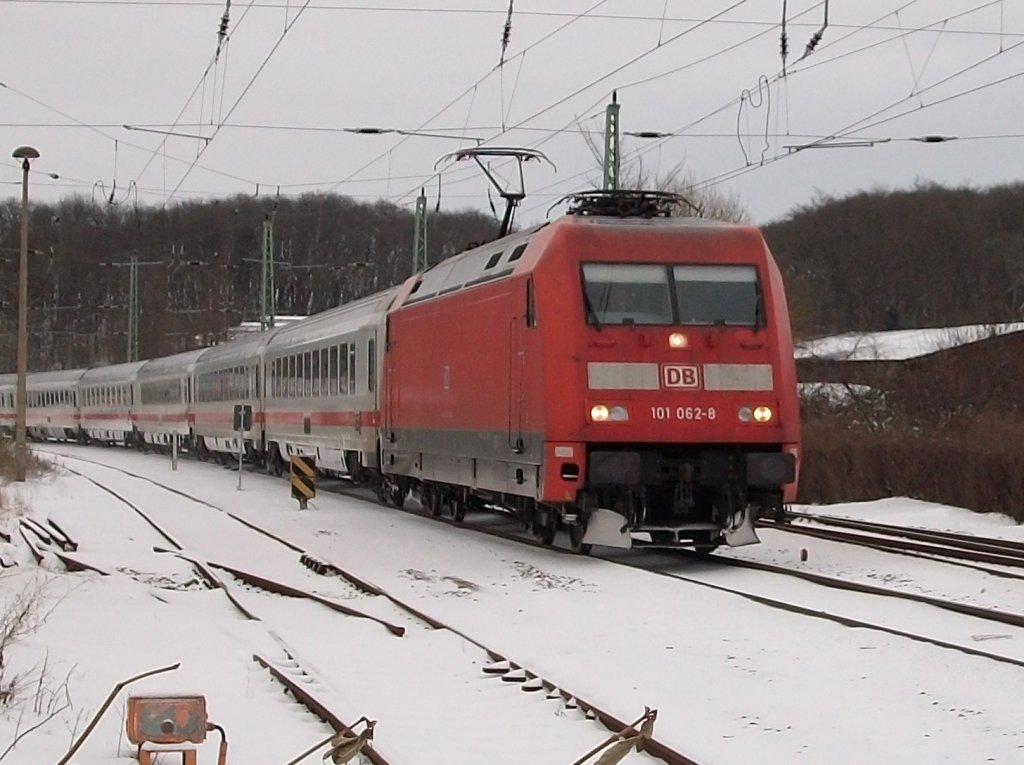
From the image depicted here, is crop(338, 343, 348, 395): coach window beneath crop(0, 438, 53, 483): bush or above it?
above

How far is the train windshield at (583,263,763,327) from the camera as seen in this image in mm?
14867

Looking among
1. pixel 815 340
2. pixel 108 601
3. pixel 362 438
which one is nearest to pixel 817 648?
pixel 108 601

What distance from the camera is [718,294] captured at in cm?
1509

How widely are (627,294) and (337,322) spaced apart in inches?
516

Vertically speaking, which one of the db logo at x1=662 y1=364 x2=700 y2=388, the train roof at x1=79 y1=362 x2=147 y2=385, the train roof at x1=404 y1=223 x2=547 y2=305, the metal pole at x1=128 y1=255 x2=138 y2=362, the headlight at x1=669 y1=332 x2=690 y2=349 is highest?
the metal pole at x1=128 y1=255 x2=138 y2=362

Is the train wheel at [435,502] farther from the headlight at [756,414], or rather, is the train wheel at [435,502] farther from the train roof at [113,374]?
the train roof at [113,374]

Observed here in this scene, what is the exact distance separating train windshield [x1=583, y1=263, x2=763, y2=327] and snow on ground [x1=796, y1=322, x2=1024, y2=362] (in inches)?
1064

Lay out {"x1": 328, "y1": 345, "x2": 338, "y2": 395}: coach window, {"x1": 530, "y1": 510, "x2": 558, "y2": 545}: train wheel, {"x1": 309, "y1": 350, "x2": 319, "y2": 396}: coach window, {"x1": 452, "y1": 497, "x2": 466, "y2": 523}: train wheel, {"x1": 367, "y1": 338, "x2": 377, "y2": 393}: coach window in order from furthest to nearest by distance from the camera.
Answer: {"x1": 309, "y1": 350, "x2": 319, "y2": 396}: coach window → {"x1": 328, "y1": 345, "x2": 338, "y2": 395}: coach window → {"x1": 367, "y1": 338, "x2": 377, "y2": 393}: coach window → {"x1": 452, "y1": 497, "x2": 466, "y2": 523}: train wheel → {"x1": 530, "y1": 510, "x2": 558, "y2": 545}: train wheel

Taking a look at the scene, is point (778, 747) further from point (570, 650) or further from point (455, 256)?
point (455, 256)

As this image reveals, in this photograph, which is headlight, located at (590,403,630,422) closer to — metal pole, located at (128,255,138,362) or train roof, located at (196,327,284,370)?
train roof, located at (196,327,284,370)

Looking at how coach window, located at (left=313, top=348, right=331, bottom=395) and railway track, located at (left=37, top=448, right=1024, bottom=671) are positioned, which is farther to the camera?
coach window, located at (left=313, top=348, right=331, bottom=395)

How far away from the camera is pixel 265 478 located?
34062mm

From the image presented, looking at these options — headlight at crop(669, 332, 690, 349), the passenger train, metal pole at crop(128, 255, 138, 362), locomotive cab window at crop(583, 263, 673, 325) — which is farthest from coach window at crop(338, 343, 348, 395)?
metal pole at crop(128, 255, 138, 362)

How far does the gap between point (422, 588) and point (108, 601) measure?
279cm
